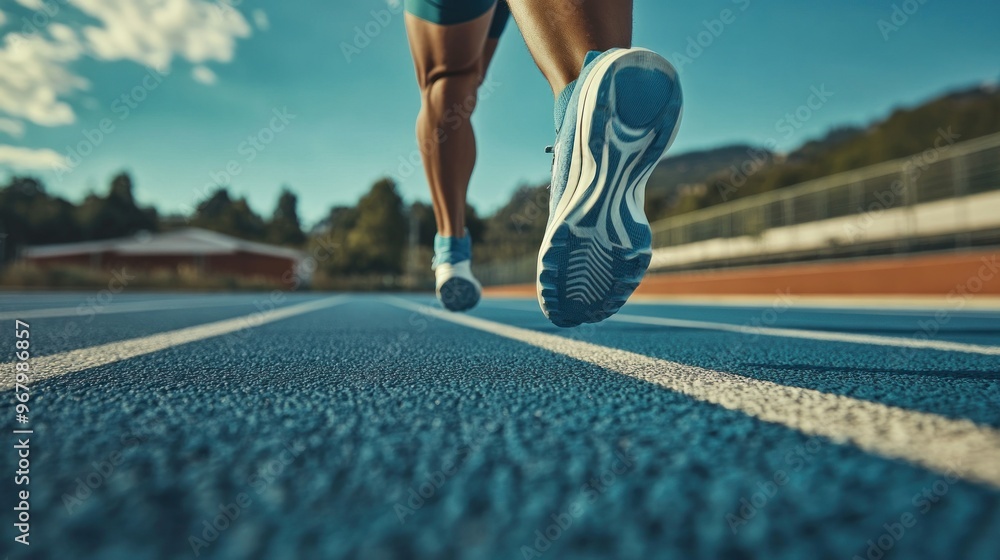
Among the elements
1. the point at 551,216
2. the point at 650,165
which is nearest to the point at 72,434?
the point at 551,216

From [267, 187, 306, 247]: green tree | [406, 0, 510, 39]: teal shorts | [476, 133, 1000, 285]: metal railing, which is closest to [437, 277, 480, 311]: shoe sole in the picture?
[406, 0, 510, 39]: teal shorts

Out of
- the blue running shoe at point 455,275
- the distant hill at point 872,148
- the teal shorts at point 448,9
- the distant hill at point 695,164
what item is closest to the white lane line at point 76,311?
the blue running shoe at point 455,275

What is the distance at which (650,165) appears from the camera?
4.61 feet

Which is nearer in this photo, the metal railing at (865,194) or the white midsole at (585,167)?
the white midsole at (585,167)

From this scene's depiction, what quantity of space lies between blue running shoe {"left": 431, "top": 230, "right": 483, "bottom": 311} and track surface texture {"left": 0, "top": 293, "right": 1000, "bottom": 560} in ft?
4.70

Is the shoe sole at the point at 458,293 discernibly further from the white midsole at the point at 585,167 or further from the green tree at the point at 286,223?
the green tree at the point at 286,223

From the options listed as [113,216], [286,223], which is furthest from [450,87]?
[286,223]

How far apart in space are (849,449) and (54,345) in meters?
2.02

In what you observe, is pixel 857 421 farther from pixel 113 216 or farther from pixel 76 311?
pixel 113 216

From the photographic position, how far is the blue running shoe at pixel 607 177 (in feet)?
4.24

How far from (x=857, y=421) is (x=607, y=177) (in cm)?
72

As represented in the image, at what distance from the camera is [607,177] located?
132 centimetres

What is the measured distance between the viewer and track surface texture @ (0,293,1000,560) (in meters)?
Result: 0.44

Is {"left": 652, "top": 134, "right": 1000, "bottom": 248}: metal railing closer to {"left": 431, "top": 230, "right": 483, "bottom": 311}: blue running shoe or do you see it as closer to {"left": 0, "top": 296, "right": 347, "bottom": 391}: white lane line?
{"left": 431, "top": 230, "right": 483, "bottom": 311}: blue running shoe
